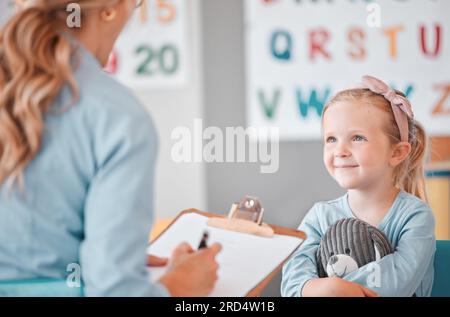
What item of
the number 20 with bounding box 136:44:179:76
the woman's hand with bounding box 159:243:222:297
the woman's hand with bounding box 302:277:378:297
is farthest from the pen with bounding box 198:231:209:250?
the number 20 with bounding box 136:44:179:76

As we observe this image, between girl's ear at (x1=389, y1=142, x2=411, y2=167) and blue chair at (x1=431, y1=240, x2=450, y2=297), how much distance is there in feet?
0.38

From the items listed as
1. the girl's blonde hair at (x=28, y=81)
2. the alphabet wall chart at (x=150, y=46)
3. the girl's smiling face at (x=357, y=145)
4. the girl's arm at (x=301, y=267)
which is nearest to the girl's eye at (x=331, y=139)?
the girl's smiling face at (x=357, y=145)

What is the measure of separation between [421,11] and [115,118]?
453 mm

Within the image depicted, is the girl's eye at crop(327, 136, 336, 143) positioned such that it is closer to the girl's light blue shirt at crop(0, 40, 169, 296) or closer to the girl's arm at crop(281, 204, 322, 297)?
the girl's arm at crop(281, 204, 322, 297)

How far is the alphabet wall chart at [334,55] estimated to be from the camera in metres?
0.74

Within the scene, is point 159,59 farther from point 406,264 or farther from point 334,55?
point 406,264

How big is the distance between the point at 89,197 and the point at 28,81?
11 centimetres

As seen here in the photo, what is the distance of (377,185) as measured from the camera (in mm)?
695

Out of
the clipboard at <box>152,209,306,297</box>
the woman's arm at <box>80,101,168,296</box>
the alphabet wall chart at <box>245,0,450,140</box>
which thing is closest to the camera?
the woman's arm at <box>80,101,168,296</box>

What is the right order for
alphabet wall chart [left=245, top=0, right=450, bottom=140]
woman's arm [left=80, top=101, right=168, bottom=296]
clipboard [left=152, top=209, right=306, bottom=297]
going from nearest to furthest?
woman's arm [left=80, top=101, right=168, bottom=296]
clipboard [left=152, top=209, right=306, bottom=297]
alphabet wall chart [left=245, top=0, right=450, bottom=140]

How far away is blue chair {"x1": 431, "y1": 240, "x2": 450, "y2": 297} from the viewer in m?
0.71

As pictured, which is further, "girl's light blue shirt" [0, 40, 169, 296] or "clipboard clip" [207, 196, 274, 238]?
"clipboard clip" [207, 196, 274, 238]

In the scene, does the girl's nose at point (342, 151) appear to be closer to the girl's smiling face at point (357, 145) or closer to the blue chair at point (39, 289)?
the girl's smiling face at point (357, 145)

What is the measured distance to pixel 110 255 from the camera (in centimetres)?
47
